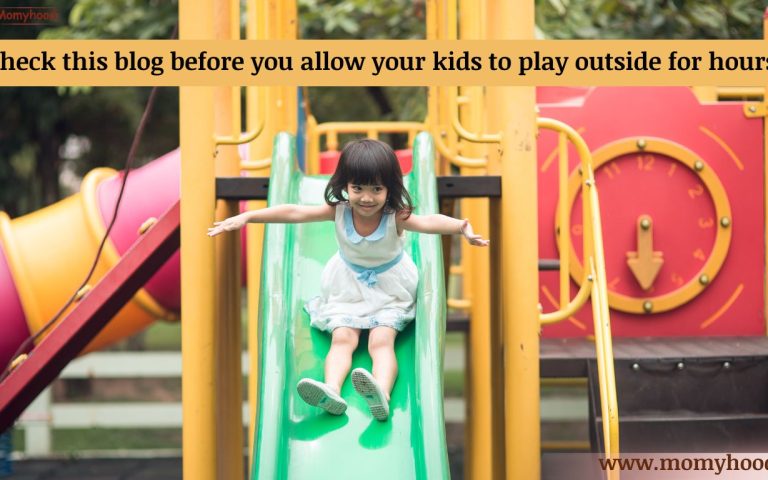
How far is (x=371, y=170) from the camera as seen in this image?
11.9 ft

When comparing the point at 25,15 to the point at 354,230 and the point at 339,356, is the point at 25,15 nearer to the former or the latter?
the point at 354,230

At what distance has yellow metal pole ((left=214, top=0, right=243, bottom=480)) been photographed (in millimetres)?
4223

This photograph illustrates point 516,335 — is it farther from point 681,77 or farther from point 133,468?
point 133,468

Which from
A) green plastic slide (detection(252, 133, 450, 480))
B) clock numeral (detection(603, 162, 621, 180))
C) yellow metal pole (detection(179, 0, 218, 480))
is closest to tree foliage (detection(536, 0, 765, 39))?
clock numeral (detection(603, 162, 621, 180))

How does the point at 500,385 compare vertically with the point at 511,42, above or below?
below

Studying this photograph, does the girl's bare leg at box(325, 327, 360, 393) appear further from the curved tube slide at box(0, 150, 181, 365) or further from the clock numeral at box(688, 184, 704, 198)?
the curved tube slide at box(0, 150, 181, 365)

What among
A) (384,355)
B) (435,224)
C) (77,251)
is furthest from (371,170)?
(77,251)

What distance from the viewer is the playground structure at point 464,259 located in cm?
357

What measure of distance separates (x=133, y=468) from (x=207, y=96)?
179 inches

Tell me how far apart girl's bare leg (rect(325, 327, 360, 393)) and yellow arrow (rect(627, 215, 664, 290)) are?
81.4 inches

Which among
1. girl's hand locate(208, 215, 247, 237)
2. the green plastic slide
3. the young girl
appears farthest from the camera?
the young girl

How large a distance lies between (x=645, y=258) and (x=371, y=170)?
2189 millimetres

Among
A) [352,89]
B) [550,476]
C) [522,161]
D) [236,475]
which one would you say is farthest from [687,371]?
[352,89]

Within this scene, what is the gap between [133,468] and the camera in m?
7.76
